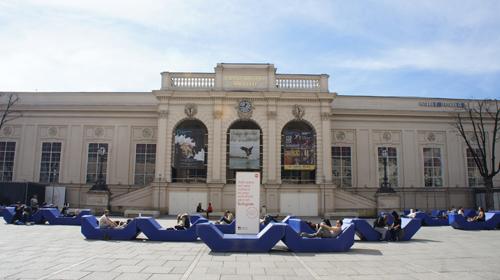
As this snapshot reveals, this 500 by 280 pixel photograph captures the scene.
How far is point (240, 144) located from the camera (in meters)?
33.5

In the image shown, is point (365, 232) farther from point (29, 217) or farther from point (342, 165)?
point (342, 165)

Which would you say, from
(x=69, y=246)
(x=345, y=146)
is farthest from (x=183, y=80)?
(x=69, y=246)

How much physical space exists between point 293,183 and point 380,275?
25626mm

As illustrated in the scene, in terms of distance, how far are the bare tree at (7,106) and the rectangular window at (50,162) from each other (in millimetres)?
3984

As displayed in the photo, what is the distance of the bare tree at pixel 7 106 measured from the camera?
3719 centimetres

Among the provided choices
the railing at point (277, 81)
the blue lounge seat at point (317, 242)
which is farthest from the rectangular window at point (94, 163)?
the blue lounge seat at point (317, 242)

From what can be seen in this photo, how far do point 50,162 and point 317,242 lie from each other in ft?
105

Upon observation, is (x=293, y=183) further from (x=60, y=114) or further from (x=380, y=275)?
(x=380, y=275)

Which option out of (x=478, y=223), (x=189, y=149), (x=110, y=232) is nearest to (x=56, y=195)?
(x=189, y=149)

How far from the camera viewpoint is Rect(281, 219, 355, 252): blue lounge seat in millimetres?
12523

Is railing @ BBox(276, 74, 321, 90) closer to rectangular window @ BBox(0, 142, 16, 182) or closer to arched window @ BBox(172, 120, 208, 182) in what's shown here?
arched window @ BBox(172, 120, 208, 182)

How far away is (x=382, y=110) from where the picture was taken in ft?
124

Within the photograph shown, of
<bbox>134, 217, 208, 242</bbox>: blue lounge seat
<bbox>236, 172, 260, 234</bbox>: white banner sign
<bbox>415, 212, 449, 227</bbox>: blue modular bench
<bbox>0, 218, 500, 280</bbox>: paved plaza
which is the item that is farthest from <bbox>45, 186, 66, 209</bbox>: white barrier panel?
<bbox>415, 212, 449, 227</bbox>: blue modular bench

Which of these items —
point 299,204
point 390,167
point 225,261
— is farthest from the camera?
point 390,167
